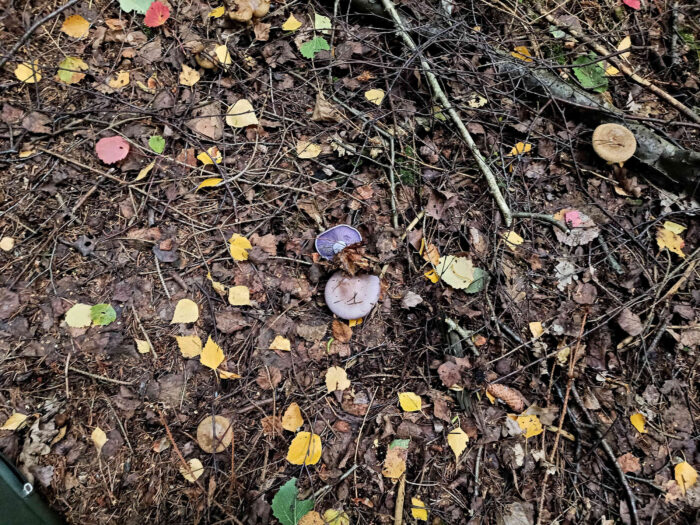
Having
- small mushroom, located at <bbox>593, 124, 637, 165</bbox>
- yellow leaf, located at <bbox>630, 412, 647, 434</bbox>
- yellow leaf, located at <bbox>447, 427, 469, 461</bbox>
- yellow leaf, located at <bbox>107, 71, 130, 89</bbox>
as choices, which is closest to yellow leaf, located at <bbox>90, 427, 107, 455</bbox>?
yellow leaf, located at <bbox>447, 427, 469, 461</bbox>

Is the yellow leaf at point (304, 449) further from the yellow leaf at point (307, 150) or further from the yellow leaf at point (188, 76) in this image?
the yellow leaf at point (188, 76)

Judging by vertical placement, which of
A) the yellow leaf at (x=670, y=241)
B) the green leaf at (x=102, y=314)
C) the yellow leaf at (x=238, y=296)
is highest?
the green leaf at (x=102, y=314)

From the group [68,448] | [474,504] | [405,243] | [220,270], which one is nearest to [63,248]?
[220,270]

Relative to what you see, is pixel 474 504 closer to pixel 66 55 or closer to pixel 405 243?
pixel 405 243

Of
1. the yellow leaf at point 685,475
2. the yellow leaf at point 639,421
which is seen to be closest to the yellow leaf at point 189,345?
the yellow leaf at point 639,421

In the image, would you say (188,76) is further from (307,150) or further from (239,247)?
(239,247)
